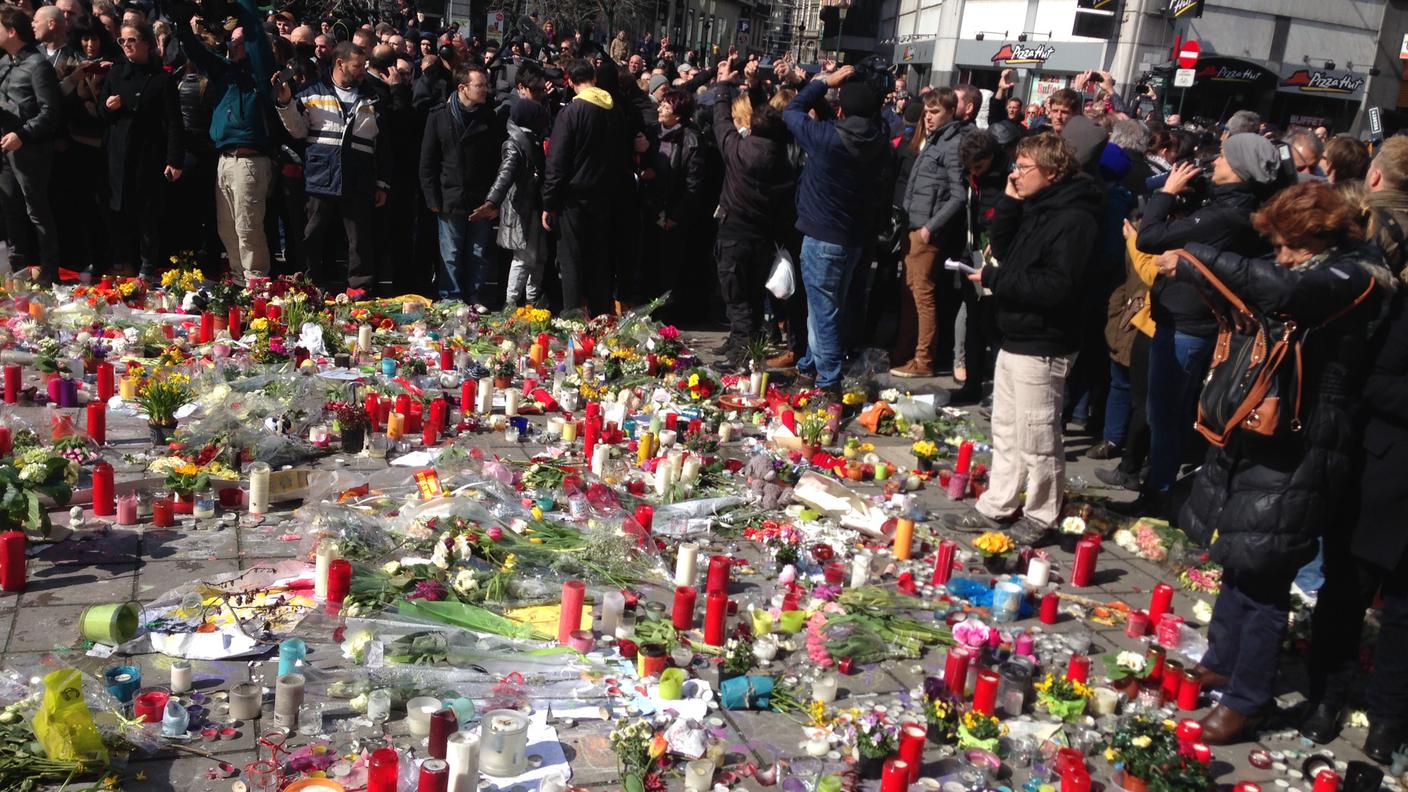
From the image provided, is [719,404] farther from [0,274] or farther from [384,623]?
[0,274]

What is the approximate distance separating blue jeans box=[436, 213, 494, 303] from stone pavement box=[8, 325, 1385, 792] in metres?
4.19

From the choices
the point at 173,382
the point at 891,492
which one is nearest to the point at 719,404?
the point at 891,492

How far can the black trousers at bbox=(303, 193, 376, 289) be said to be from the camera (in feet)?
28.8

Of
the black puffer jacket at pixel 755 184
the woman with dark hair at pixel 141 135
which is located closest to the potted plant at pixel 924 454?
the black puffer jacket at pixel 755 184

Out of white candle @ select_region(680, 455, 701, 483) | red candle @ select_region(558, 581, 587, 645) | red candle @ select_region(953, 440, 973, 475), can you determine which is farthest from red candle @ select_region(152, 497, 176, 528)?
red candle @ select_region(953, 440, 973, 475)

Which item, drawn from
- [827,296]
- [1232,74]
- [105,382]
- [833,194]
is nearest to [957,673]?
[827,296]

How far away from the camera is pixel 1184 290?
229 inches

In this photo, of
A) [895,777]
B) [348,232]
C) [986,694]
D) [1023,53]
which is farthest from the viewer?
[1023,53]

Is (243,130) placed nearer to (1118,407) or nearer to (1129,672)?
(1118,407)

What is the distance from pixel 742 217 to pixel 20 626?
5.24m

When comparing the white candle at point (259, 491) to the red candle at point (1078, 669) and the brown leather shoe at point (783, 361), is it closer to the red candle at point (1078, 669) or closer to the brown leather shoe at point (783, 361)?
the red candle at point (1078, 669)

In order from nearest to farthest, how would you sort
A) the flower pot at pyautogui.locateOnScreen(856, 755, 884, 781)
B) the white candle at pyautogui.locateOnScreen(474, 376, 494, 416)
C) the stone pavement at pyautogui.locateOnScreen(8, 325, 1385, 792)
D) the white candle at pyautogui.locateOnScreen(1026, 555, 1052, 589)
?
the stone pavement at pyautogui.locateOnScreen(8, 325, 1385, 792)
the flower pot at pyautogui.locateOnScreen(856, 755, 884, 781)
the white candle at pyautogui.locateOnScreen(1026, 555, 1052, 589)
the white candle at pyautogui.locateOnScreen(474, 376, 494, 416)

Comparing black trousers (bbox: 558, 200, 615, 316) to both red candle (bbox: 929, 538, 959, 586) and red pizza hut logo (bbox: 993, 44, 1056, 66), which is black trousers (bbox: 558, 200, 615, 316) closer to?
red candle (bbox: 929, 538, 959, 586)

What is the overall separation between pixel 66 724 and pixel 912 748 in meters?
2.48
